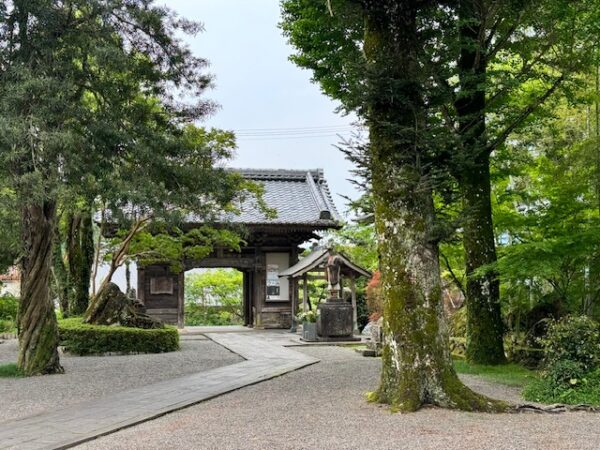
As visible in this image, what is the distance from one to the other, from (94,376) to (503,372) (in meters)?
6.54

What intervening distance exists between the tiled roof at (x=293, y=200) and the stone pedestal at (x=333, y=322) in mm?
3935

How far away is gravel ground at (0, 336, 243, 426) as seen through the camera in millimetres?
7098

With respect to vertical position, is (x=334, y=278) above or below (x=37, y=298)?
above

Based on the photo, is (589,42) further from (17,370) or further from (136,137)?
(17,370)

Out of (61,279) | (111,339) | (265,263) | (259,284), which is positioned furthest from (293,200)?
(111,339)

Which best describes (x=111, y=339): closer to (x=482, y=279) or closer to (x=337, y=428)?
(x=482, y=279)

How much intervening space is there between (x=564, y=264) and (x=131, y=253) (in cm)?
1046

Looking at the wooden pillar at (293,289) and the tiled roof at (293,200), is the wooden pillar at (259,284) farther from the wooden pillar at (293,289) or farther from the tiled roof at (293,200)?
the tiled roof at (293,200)

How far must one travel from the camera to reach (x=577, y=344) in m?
6.95

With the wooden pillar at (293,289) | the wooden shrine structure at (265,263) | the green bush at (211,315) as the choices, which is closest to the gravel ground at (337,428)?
the wooden pillar at (293,289)

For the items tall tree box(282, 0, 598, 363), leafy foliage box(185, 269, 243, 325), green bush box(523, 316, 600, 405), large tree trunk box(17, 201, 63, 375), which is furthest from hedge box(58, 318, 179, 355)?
leafy foliage box(185, 269, 243, 325)

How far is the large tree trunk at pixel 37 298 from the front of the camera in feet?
30.1

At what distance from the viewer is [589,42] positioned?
9344 millimetres

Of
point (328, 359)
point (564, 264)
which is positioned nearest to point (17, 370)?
point (328, 359)
